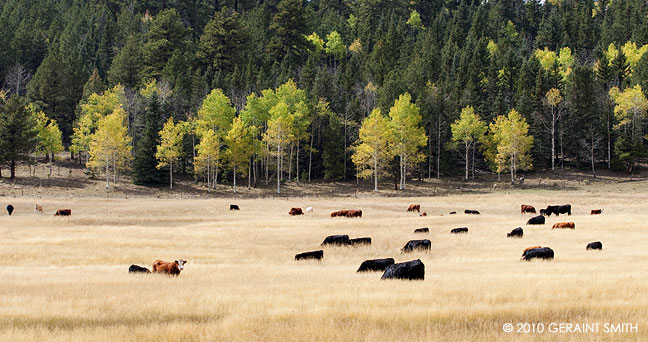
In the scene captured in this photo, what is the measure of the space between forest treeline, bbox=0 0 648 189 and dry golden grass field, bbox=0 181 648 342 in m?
44.0

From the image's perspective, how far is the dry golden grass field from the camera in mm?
11906

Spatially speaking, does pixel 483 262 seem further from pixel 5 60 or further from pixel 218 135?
pixel 5 60

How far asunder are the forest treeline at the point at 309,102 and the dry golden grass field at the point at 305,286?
4401cm

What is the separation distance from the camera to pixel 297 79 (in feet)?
364

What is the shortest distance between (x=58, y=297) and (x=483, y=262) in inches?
640

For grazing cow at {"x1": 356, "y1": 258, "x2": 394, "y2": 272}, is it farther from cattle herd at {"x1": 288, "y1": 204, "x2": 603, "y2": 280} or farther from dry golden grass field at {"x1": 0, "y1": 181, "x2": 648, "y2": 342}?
dry golden grass field at {"x1": 0, "y1": 181, "x2": 648, "y2": 342}

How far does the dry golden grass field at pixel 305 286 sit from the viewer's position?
1191cm

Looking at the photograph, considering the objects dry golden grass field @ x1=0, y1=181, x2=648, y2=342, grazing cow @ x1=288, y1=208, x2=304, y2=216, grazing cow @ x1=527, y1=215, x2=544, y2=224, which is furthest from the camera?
grazing cow @ x1=288, y1=208, x2=304, y2=216

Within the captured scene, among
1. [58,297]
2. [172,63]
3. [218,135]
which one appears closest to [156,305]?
[58,297]

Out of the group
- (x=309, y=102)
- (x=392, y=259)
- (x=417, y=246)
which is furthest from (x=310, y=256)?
(x=309, y=102)

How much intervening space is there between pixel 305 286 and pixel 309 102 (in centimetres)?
7733

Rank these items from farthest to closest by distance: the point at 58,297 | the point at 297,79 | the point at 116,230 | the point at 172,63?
1. the point at 297,79
2. the point at 172,63
3. the point at 116,230
4. the point at 58,297

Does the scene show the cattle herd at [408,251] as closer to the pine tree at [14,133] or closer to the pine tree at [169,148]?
the pine tree at [169,148]

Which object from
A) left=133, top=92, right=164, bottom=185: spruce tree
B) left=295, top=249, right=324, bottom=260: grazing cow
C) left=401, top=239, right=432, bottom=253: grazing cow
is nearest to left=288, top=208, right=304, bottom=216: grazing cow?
left=401, top=239, right=432, bottom=253: grazing cow
